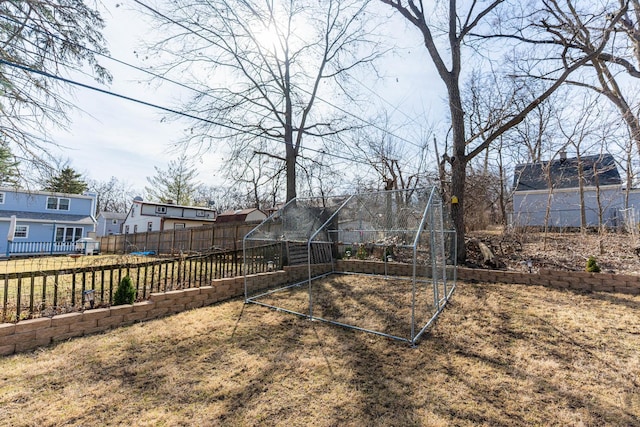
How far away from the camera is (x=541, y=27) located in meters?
7.78

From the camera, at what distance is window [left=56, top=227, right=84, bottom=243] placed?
20.6 metres

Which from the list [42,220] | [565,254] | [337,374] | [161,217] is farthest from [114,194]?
[565,254]

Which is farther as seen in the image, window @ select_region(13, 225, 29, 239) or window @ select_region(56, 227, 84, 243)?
window @ select_region(56, 227, 84, 243)

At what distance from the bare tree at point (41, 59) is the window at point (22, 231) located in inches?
784

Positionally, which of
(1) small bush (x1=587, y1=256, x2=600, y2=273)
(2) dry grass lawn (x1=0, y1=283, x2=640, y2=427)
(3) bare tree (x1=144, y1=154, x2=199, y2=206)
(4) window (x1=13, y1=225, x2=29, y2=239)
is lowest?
(2) dry grass lawn (x1=0, y1=283, x2=640, y2=427)

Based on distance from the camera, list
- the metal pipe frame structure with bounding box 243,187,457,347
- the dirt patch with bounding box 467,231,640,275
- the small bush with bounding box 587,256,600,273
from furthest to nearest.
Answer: the dirt patch with bounding box 467,231,640,275 < the small bush with bounding box 587,256,600,273 < the metal pipe frame structure with bounding box 243,187,457,347

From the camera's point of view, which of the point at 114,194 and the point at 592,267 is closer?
the point at 592,267

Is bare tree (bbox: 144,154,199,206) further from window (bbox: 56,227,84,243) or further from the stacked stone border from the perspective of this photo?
the stacked stone border

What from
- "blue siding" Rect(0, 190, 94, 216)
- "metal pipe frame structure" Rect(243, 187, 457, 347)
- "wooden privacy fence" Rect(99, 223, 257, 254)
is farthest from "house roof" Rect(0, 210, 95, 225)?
"metal pipe frame structure" Rect(243, 187, 457, 347)

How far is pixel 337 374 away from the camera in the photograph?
3.20 m

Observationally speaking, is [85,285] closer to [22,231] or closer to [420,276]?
[420,276]

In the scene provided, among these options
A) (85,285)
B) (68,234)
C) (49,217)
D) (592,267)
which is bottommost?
(85,285)

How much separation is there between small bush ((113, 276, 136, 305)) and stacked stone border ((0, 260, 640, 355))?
14cm

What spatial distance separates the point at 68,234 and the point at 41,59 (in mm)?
21576
